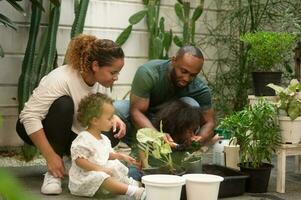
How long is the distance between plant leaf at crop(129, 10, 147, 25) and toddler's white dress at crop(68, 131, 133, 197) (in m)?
1.69

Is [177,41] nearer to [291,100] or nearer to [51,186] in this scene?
[291,100]

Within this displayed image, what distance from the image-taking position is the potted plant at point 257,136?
207 centimetres

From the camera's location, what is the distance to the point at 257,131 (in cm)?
207

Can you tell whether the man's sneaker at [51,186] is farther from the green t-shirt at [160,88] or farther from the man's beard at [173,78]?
the man's beard at [173,78]

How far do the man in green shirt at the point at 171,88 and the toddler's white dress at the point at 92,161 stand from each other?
29 cm

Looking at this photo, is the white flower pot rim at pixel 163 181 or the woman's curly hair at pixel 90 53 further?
the woman's curly hair at pixel 90 53

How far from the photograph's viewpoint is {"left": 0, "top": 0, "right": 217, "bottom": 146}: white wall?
302 centimetres

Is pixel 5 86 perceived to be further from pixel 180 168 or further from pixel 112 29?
pixel 180 168

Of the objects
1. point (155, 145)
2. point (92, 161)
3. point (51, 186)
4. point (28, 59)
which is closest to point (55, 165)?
point (51, 186)

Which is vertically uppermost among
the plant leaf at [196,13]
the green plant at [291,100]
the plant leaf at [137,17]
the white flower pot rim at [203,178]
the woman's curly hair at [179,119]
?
the plant leaf at [196,13]

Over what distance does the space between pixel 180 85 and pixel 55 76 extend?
0.64 meters

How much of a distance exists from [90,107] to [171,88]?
544 millimetres

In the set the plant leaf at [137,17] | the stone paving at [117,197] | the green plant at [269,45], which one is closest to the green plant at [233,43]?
the plant leaf at [137,17]

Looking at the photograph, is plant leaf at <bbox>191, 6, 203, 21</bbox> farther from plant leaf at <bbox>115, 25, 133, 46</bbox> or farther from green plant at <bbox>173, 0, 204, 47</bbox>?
plant leaf at <bbox>115, 25, 133, 46</bbox>
